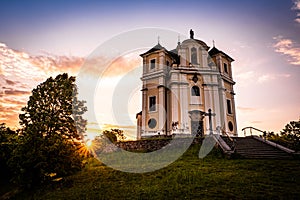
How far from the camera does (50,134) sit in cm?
1254

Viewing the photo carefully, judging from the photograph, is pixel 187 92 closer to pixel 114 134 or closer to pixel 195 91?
pixel 195 91

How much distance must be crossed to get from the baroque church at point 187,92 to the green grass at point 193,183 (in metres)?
11.1

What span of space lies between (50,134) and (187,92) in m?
16.3

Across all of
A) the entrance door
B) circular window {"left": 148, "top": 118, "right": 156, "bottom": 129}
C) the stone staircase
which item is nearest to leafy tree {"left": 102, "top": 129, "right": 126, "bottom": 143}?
circular window {"left": 148, "top": 118, "right": 156, "bottom": 129}

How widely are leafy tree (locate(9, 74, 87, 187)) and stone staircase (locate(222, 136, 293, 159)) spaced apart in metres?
10.2

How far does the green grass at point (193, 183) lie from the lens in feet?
27.2

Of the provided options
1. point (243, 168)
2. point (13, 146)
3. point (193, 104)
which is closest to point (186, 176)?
point (243, 168)

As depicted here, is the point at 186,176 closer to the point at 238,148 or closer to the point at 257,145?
the point at 238,148

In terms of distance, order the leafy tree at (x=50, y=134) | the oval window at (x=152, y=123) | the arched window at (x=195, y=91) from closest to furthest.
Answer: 1. the leafy tree at (x=50, y=134)
2. the oval window at (x=152, y=123)
3. the arched window at (x=195, y=91)

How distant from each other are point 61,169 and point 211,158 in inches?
350

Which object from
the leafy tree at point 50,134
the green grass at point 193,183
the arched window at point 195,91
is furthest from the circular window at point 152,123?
the leafy tree at point 50,134

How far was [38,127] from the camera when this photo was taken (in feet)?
40.1

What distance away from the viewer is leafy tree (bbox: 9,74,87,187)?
11945 millimetres

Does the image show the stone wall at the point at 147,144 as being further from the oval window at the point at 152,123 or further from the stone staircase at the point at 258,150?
the oval window at the point at 152,123
